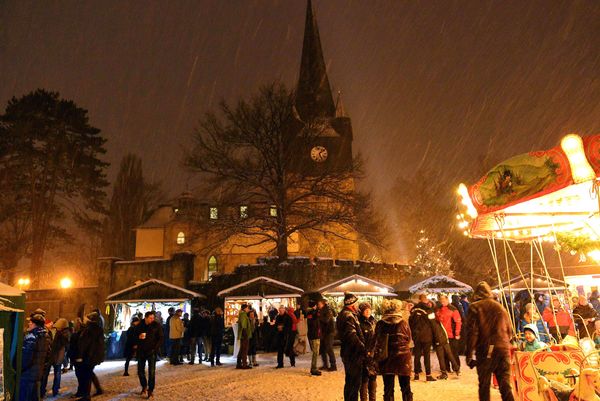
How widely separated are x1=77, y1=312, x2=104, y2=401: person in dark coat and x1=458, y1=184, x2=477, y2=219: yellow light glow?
7358mm

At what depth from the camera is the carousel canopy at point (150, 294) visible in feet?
71.4

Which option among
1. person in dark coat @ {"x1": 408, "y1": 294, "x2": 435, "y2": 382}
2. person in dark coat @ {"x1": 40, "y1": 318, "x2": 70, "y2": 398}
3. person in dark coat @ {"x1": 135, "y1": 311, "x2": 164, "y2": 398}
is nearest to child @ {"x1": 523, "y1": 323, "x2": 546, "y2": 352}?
person in dark coat @ {"x1": 408, "y1": 294, "x2": 435, "y2": 382}

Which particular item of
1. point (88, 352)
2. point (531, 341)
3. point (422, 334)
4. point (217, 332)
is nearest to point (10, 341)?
point (88, 352)

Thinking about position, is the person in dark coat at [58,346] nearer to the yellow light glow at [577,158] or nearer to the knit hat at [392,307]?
the knit hat at [392,307]

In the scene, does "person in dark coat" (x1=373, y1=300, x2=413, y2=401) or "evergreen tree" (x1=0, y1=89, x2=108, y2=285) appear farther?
"evergreen tree" (x1=0, y1=89, x2=108, y2=285)

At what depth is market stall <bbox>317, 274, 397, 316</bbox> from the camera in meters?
22.4

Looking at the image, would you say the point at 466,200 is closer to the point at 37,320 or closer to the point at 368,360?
the point at 368,360

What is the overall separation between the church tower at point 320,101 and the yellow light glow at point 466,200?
33.9 metres

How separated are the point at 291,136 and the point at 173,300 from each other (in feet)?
38.5

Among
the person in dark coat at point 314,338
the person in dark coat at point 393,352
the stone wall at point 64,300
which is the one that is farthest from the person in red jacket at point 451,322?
the stone wall at point 64,300

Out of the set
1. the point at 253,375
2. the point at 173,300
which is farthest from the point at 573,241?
the point at 173,300

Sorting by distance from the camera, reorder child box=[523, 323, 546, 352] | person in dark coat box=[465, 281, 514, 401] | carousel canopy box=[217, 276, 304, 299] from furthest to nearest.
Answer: carousel canopy box=[217, 276, 304, 299] → child box=[523, 323, 546, 352] → person in dark coat box=[465, 281, 514, 401]

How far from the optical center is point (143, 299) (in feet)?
71.3

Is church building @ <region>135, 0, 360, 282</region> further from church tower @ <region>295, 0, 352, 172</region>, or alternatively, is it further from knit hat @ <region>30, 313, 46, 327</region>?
knit hat @ <region>30, 313, 46, 327</region>
